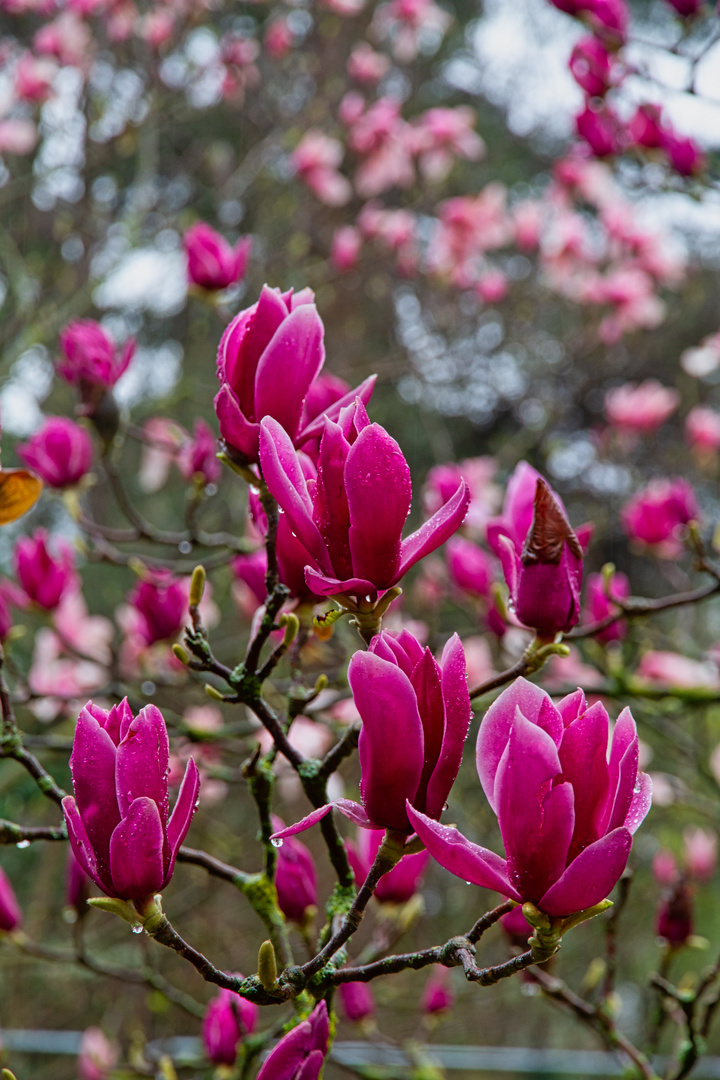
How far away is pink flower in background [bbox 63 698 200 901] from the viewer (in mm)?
568

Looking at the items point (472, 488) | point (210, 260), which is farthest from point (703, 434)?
point (210, 260)

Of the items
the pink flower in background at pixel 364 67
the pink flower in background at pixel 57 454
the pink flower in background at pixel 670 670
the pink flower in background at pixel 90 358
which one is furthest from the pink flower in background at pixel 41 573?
the pink flower in background at pixel 364 67

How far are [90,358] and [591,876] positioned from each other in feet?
3.74

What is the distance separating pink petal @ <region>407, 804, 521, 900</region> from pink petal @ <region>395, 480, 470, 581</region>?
17 cm

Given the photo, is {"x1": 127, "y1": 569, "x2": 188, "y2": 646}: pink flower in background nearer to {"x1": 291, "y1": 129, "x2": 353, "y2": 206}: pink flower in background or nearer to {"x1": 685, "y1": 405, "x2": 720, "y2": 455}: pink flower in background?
{"x1": 685, "y1": 405, "x2": 720, "y2": 455}: pink flower in background

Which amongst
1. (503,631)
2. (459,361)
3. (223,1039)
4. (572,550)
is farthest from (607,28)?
(459,361)

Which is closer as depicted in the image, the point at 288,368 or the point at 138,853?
the point at 138,853

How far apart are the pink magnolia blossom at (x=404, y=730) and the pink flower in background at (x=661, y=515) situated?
4.62 feet

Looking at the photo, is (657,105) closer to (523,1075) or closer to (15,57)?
(523,1075)

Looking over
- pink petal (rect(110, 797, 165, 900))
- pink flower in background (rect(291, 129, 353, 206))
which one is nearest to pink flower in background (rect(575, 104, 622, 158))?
pink flower in background (rect(291, 129, 353, 206))

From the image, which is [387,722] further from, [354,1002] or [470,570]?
[470,570]

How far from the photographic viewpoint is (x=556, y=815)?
0.53 metres

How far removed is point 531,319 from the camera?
15.0ft

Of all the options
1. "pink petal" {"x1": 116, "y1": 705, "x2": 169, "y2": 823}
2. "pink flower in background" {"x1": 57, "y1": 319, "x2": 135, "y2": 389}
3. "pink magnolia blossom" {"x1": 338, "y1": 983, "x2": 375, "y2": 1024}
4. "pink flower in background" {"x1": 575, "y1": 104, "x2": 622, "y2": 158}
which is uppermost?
"pink petal" {"x1": 116, "y1": 705, "x2": 169, "y2": 823}
